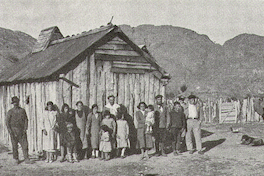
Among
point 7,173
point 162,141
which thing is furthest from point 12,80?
point 162,141

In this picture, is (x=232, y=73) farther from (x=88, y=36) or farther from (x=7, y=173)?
(x=7, y=173)

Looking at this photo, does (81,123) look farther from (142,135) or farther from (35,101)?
(35,101)

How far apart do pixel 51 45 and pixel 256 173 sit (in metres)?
11.2

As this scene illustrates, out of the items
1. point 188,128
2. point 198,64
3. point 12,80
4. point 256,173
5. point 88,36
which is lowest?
point 256,173

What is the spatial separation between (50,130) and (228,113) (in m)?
14.3

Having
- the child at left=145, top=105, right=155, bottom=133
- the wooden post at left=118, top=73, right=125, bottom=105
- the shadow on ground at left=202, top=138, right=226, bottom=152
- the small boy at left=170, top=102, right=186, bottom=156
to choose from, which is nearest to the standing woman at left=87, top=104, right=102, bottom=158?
the wooden post at left=118, top=73, right=125, bottom=105

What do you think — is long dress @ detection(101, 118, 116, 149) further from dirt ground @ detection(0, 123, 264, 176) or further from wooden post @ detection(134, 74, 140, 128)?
wooden post @ detection(134, 74, 140, 128)

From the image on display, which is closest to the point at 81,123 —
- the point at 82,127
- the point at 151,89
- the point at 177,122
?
the point at 82,127

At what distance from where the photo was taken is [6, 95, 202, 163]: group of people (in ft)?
32.3

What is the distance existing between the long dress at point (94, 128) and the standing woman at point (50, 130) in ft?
3.42

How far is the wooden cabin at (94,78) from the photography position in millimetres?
10461

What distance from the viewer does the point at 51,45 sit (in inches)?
625

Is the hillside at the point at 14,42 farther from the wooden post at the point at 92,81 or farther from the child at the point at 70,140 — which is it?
the child at the point at 70,140

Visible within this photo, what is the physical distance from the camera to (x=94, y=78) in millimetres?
11039
